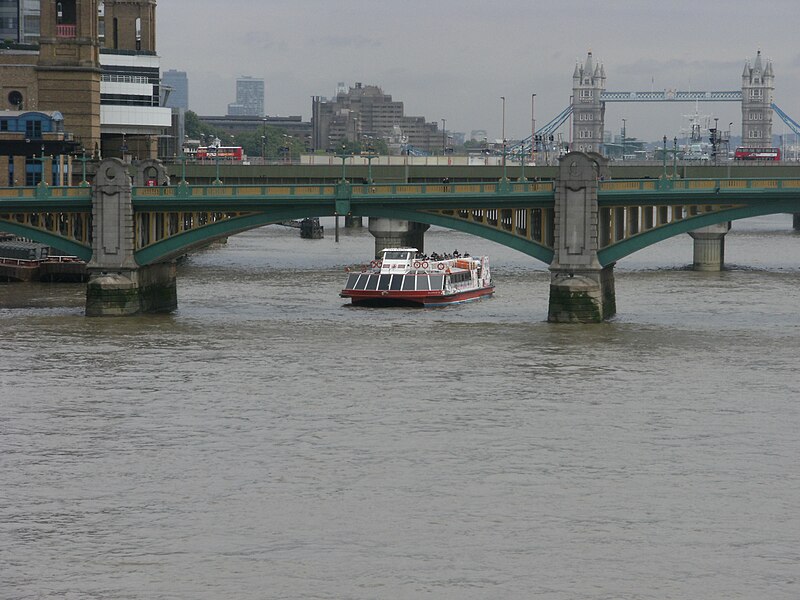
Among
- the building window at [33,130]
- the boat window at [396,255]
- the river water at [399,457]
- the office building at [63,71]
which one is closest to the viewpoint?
the river water at [399,457]

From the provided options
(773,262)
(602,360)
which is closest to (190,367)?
(602,360)

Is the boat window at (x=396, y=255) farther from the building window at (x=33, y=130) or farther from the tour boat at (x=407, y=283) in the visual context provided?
the building window at (x=33, y=130)

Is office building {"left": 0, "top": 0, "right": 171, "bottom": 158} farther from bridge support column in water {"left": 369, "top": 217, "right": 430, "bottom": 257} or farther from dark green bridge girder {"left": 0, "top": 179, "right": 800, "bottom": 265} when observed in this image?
dark green bridge girder {"left": 0, "top": 179, "right": 800, "bottom": 265}

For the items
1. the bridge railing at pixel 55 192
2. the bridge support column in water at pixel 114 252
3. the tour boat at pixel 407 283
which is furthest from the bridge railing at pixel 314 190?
the tour boat at pixel 407 283

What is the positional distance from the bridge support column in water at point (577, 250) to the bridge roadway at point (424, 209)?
0.22ft

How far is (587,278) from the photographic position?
265 feet

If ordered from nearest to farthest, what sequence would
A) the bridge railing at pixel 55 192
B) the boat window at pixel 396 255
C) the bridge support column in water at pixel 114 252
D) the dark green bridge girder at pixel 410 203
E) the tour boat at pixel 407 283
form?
the dark green bridge girder at pixel 410 203
the bridge support column in water at pixel 114 252
the bridge railing at pixel 55 192
the tour boat at pixel 407 283
the boat window at pixel 396 255

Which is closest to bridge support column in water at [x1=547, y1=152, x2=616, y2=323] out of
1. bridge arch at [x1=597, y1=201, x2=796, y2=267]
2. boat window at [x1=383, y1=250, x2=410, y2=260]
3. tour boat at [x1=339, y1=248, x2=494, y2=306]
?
bridge arch at [x1=597, y1=201, x2=796, y2=267]

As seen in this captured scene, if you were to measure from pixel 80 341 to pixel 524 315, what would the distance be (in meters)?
23.4

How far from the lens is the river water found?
37.8 meters

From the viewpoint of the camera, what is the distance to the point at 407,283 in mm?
91750

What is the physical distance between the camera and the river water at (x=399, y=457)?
37.8 metres

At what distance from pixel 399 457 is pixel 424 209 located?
123 feet

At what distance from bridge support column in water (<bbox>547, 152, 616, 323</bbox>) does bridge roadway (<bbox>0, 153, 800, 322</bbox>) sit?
0.22ft
